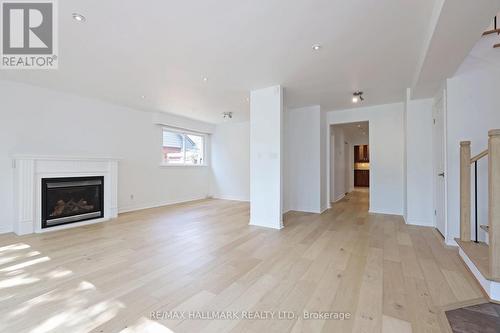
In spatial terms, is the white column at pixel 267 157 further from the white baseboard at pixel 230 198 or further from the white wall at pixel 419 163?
the white baseboard at pixel 230 198

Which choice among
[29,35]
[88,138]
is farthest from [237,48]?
[88,138]

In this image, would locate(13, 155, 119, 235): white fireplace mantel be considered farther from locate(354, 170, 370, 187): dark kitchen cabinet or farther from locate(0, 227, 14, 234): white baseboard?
locate(354, 170, 370, 187): dark kitchen cabinet

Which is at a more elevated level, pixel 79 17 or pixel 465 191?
pixel 79 17

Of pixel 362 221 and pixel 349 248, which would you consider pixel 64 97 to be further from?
pixel 362 221

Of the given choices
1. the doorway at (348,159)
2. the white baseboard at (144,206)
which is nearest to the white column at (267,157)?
the doorway at (348,159)

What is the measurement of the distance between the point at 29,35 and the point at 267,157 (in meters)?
3.52

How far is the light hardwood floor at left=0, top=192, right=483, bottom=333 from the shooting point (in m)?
1.55

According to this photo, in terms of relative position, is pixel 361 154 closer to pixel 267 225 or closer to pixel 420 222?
pixel 420 222

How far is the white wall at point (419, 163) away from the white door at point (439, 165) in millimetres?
147

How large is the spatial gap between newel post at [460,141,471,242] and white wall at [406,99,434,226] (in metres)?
1.41

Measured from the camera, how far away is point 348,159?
30.6 ft

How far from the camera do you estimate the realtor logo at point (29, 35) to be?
2117 mm

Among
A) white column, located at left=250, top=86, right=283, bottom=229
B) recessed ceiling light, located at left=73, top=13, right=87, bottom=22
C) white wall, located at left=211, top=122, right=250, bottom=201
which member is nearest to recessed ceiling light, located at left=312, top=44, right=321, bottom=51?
white column, located at left=250, top=86, right=283, bottom=229

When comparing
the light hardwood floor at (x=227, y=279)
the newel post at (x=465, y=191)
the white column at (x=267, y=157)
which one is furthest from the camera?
the white column at (x=267, y=157)
